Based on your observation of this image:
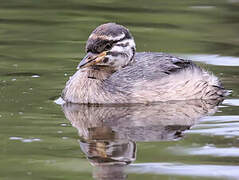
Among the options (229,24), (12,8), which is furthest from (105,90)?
(12,8)

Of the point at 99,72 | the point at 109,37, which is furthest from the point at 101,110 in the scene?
the point at 109,37

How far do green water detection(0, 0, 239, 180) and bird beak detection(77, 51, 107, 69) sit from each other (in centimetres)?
79

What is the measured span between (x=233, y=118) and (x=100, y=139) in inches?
90.5

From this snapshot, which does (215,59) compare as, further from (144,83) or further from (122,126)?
(122,126)

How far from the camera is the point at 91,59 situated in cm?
1392

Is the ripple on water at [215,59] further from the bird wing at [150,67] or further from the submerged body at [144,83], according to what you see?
the bird wing at [150,67]

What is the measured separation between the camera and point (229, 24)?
67.6 feet

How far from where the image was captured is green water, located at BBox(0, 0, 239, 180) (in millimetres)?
10164

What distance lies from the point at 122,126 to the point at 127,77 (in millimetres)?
2090

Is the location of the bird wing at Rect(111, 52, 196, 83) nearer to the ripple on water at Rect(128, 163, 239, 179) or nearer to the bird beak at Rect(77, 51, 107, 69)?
the bird beak at Rect(77, 51, 107, 69)

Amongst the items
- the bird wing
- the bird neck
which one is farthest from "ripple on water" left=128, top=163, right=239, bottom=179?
the bird neck

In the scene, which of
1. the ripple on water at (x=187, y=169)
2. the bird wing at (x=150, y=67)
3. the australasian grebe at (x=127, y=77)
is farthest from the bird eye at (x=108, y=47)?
the ripple on water at (x=187, y=169)

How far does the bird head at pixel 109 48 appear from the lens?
1396cm

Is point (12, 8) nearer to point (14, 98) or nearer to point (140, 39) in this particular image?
point (140, 39)
